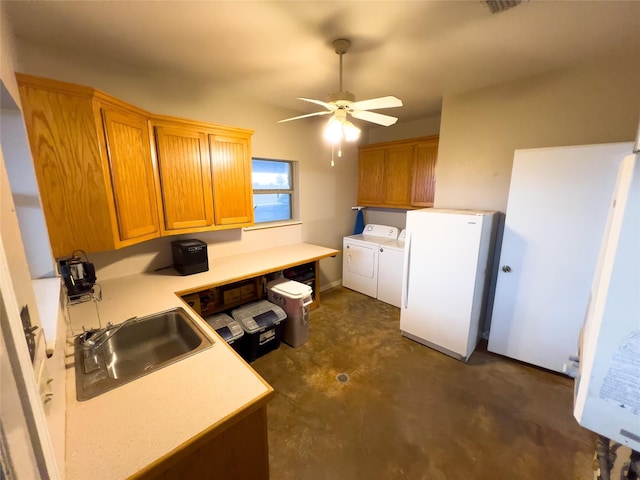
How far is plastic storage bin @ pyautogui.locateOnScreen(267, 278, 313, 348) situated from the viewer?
257cm

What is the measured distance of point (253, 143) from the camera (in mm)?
2941

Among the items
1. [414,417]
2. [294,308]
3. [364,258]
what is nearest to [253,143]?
[294,308]

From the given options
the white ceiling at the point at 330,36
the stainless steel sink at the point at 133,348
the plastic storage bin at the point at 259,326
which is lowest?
the plastic storage bin at the point at 259,326

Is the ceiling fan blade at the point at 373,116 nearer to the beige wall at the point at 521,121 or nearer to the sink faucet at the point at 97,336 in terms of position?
the beige wall at the point at 521,121

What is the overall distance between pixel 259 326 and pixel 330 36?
2.32m

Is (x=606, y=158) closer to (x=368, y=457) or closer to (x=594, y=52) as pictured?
(x=594, y=52)

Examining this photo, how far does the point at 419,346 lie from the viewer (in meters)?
2.66

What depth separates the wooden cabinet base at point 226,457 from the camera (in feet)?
2.74

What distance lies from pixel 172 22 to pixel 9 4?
77cm

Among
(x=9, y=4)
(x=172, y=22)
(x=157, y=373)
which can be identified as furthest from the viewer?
(x=172, y=22)

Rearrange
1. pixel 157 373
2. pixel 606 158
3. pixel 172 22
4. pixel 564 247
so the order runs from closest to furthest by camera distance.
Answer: pixel 157 373 → pixel 172 22 → pixel 606 158 → pixel 564 247

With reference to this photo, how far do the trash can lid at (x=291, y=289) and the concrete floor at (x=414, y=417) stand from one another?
56cm

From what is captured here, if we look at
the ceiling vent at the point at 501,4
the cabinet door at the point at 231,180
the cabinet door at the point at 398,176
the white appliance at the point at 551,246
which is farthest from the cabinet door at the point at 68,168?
the cabinet door at the point at 398,176

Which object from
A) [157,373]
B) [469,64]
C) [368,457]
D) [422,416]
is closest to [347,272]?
[422,416]
